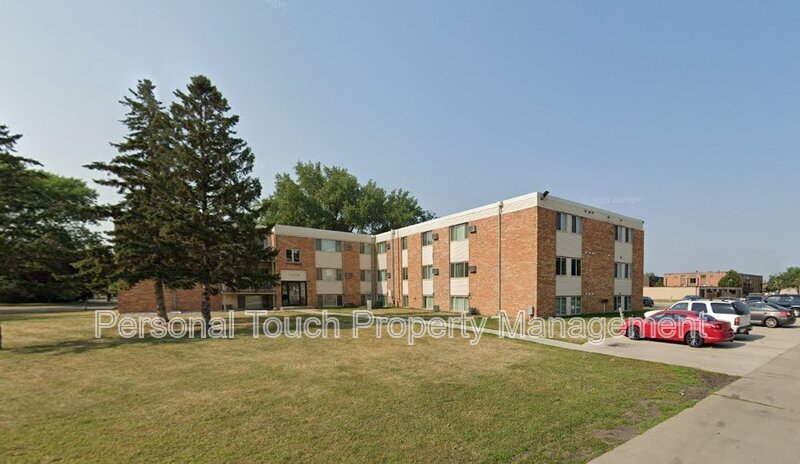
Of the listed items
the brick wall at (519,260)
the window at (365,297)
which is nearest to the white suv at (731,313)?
the brick wall at (519,260)

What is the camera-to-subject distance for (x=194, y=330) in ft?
63.8

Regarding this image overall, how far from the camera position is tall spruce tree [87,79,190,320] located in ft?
63.4

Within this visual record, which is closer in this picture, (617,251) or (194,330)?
(194,330)

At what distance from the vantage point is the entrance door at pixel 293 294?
35125 mm

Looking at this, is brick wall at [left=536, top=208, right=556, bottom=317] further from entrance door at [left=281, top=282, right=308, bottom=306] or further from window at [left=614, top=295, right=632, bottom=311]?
entrance door at [left=281, top=282, right=308, bottom=306]

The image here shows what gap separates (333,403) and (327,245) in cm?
3131

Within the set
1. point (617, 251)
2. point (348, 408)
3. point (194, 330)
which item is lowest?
point (194, 330)

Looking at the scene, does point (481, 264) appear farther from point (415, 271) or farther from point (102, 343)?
point (102, 343)

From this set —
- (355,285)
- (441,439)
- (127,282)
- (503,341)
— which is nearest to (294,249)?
(355,285)

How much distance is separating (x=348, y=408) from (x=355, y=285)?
32624 millimetres

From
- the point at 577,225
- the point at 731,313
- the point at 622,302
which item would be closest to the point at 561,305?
the point at 577,225

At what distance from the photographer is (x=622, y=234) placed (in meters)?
30.2

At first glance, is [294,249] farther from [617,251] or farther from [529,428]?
[529,428]

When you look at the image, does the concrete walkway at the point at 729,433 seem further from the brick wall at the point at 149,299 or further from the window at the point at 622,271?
the brick wall at the point at 149,299
